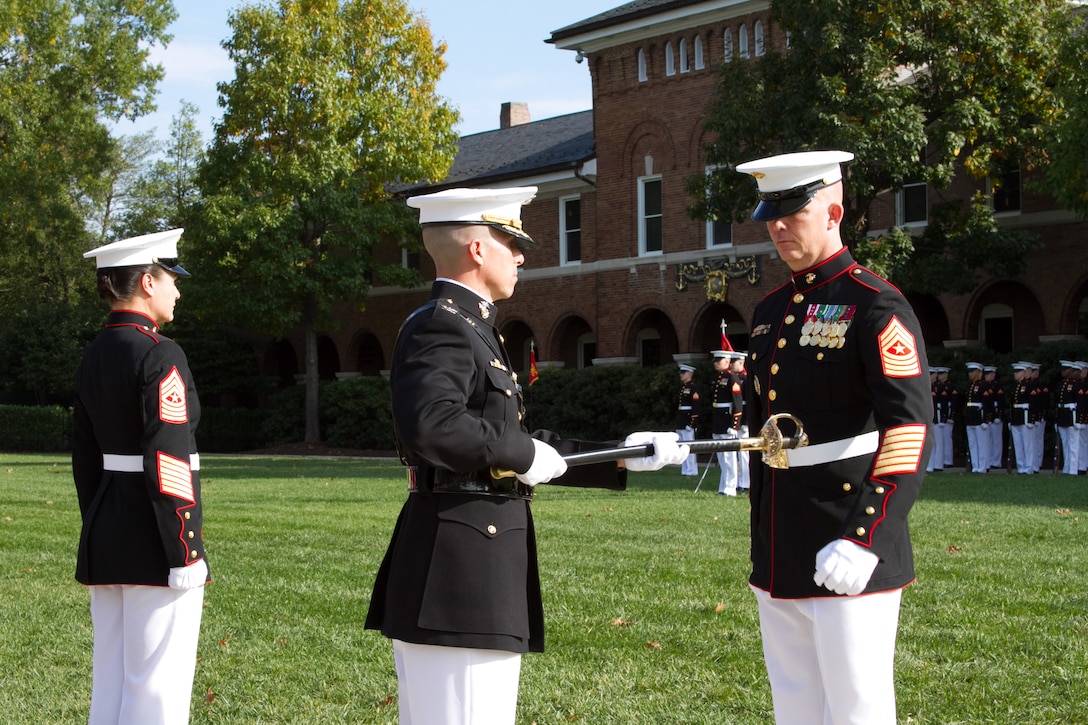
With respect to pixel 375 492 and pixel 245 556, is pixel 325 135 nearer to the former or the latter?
pixel 375 492

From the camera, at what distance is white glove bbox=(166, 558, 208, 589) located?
463 centimetres

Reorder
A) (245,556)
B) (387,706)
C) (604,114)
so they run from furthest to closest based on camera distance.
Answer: (604,114)
(245,556)
(387,706)

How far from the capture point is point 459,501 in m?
3.85

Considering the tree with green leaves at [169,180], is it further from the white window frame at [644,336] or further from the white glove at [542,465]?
the white glove at [542,465]

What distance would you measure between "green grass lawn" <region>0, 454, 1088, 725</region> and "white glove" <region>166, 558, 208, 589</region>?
162 cm

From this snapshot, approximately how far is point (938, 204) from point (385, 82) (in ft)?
62.0

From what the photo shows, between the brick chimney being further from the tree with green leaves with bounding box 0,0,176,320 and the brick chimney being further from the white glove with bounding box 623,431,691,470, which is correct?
the white glove with bounding box 623,431,691,470

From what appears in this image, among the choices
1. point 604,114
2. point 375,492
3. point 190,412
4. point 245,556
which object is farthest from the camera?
point 604,114

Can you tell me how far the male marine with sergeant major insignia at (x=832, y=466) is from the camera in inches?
155

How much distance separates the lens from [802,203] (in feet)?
14.2

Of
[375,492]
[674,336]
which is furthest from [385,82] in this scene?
[375,492]

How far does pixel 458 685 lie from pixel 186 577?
1441mm

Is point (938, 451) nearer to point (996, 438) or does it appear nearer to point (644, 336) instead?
point (996, 438)

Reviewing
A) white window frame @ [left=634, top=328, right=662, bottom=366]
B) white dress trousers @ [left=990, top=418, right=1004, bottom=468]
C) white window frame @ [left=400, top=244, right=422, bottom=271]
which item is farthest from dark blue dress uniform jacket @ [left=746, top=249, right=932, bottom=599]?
white window frame @ [left=400, top=244, right=422, bottom=271]
